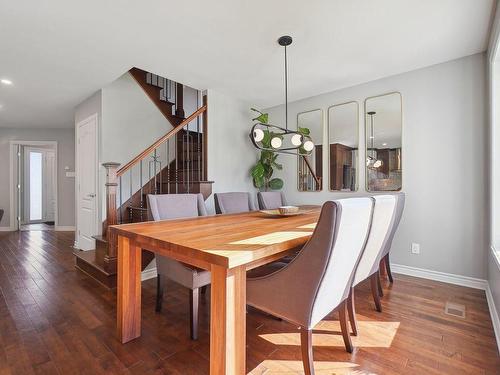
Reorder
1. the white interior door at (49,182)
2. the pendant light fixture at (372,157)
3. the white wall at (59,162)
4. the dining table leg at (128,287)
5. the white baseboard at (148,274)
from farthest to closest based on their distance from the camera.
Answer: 1. the white interior door at (49,182)
2. the white wall at (59,162)
3. the pendant light fixture at (372,157)
4. the white baseboard at (148,274)
5. the dining table leg at (128,287)

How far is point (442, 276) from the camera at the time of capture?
9.30ft

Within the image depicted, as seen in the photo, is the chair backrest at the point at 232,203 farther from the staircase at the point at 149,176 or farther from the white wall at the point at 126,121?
the white wall at the point at 126,121

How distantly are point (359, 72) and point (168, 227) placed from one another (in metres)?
2.86

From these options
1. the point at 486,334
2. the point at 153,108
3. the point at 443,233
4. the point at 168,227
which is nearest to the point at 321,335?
the point at 486,334

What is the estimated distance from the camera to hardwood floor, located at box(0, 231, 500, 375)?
1491mm

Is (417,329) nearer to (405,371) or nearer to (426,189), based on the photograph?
(405,371)

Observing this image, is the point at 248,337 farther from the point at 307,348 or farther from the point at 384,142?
the point at 384,142

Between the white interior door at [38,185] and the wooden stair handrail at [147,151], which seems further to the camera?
the white interior door at [38,185]

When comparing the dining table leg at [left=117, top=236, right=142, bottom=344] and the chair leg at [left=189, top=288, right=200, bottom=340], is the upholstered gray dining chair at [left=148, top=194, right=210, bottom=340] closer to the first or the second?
the chair leg at [left=189, top=288, right=200, bottom=340]

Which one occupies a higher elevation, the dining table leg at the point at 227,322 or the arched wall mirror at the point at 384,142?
the arched wall mirror at the point at 384,142

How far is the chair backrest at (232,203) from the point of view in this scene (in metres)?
2.83

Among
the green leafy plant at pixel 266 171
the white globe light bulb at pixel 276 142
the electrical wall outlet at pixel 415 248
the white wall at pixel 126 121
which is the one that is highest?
the white wall at pixel 126 121

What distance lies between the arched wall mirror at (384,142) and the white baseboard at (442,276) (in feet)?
3.10

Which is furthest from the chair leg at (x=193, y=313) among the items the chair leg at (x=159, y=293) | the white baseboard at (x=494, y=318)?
the white baseboard at (x=494, y=318)
